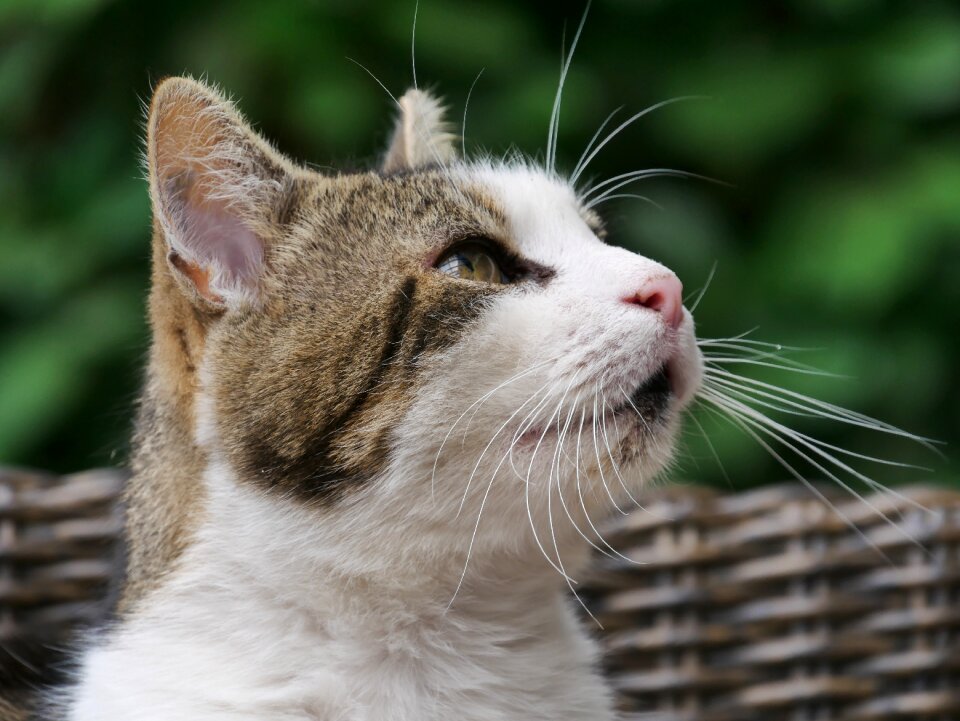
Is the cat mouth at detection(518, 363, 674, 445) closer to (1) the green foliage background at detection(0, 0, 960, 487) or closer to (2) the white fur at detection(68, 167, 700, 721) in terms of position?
(2) the white fur at detection(68, 167, 700, 721)

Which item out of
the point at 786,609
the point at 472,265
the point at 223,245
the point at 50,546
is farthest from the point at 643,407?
the point at 50,546

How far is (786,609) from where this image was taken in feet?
7.02

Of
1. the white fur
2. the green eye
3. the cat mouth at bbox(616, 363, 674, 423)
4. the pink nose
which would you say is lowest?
the white fur

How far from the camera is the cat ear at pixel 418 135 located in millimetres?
1937

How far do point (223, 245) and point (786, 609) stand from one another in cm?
127

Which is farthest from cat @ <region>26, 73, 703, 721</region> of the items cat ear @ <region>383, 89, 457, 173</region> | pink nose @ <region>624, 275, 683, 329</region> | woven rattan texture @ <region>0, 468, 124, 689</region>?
woven rattan texture @ <region>0, 468, 124, 689</region>

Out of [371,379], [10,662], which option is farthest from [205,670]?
[10,662]

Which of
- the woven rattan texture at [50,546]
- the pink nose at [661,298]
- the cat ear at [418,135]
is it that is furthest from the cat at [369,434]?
the woven rattan texture at [50,546]

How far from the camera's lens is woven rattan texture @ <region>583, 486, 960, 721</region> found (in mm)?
2133

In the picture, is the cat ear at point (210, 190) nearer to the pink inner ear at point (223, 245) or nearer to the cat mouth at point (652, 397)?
the pink inner ear at point (223, 245)

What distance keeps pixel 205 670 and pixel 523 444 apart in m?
0.50

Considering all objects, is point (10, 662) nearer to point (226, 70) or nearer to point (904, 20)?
point (226, 70)

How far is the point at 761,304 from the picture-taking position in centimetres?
271

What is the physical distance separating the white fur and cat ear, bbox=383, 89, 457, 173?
40 cm
